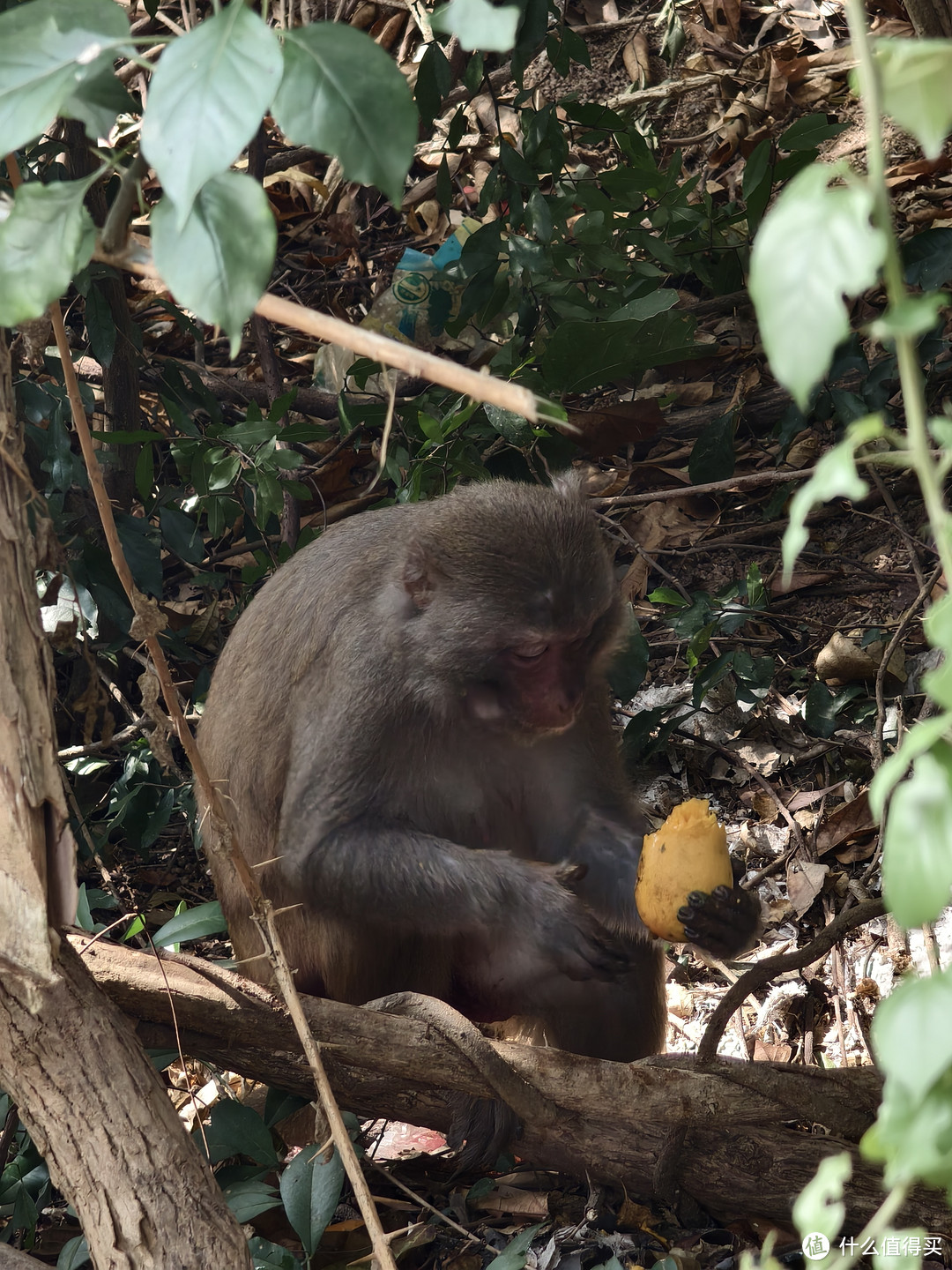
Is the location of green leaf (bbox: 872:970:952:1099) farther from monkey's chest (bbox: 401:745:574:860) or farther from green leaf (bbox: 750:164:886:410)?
monkey's chest (bbox: 401:745:574:860)

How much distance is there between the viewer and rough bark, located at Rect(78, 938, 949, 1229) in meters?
2.66

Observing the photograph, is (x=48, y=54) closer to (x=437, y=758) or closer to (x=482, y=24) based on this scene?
(x=482, y=24)

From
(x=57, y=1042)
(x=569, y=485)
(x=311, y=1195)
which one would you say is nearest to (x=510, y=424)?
(x=569, y=485)

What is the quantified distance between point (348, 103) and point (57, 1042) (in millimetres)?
1677

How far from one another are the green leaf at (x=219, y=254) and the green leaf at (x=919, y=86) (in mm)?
567

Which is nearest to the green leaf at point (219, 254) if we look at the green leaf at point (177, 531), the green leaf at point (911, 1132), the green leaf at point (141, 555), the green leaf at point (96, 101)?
the green leaf at point (96, 101)

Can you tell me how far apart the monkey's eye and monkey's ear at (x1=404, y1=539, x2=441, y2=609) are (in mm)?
267

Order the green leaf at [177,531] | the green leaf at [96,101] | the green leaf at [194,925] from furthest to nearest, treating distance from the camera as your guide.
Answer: the green leaf at [177,531]
the green leaf at [194,925]
the green leaf at [96,101]

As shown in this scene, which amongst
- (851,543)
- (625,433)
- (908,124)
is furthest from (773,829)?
(908,124)

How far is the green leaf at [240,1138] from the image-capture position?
2943mm

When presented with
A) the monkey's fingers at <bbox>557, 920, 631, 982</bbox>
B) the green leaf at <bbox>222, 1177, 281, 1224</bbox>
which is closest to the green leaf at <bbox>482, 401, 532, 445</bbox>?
the monkey's fingers at <bbox>557, 920, 631, 982</bbox>

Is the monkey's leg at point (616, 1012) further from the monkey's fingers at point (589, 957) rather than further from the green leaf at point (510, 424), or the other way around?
the green leaf at point (510, 424)

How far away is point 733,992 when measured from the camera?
2607 millimetres

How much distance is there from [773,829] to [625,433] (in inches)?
73.1
